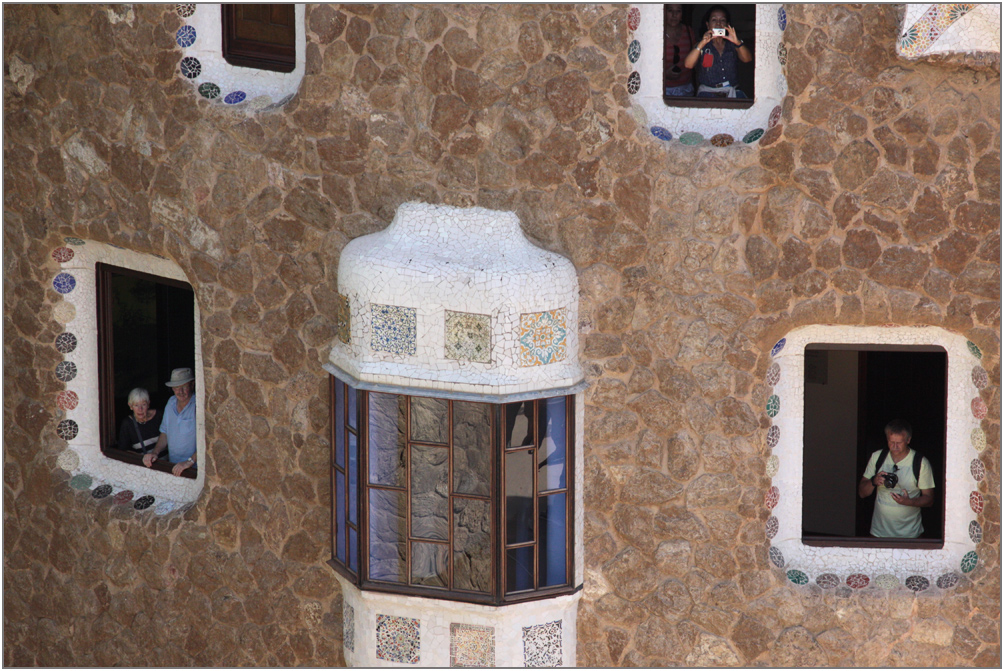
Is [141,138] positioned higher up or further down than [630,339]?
higher up

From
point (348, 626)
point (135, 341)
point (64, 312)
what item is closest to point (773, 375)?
point (348, 626)

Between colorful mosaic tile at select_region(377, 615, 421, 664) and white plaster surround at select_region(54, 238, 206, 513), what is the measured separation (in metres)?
1.69

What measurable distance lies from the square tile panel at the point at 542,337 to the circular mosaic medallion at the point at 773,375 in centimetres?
118

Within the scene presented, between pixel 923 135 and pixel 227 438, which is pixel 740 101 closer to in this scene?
pixel 923 135

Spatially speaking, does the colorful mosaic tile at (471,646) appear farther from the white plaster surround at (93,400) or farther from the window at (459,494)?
the white plaster surround at (93,400)

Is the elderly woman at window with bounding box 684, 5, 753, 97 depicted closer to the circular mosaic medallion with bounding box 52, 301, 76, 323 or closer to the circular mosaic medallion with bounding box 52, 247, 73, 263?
the circular mosaic medallion with bounding box 52, 247, 73, 263

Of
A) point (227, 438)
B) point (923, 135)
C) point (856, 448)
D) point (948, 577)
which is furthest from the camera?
point (856, 448)

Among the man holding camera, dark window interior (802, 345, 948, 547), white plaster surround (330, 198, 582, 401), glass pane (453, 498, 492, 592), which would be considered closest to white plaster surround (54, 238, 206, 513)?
white plaster surround (330, 198, 582, 401)

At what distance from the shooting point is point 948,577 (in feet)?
22.6

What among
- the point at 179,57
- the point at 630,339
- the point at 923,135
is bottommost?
the point at 630,339

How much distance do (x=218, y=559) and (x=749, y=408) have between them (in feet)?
11.2

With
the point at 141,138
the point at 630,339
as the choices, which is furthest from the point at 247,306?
the point at 630,339

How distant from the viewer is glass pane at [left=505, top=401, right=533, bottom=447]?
6.46 meters

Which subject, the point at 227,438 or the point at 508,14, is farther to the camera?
the point at 227,438
